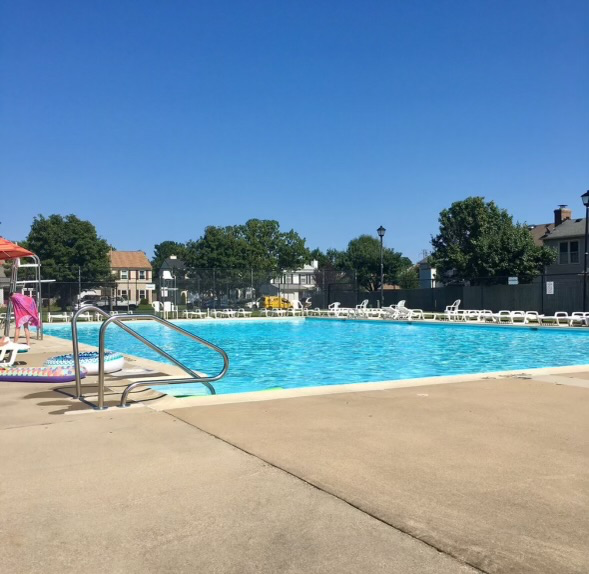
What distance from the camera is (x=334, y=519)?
306 centimetres

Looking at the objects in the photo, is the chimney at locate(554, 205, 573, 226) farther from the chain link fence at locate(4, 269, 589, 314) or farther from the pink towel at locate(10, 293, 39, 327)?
the pink towel at locate(10, 293, 39, 327)

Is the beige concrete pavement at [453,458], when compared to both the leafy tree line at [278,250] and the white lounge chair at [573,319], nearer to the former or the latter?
the white lounge chair at [573,319]

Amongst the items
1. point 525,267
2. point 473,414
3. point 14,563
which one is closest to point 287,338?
point 473,414

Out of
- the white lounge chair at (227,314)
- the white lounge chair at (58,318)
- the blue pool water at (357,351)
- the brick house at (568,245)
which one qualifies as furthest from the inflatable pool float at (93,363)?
the brick house at (568,245)

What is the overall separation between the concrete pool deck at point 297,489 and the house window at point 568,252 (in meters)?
39.9

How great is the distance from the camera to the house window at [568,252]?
41.8 metres

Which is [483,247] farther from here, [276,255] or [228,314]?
[276,255]

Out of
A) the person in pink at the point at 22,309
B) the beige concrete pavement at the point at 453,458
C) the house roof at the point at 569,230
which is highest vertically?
the house roof at the point at 569,230

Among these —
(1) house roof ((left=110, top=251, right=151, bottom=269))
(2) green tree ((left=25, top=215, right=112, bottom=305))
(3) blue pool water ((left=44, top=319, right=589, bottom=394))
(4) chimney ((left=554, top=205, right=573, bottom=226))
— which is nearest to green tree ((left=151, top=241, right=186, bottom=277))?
(1) house roof ((left=110, top=251, right=151, bottom=269))

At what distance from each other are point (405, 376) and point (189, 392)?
4821mm

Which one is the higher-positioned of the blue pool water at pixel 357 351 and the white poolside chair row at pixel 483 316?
the white poolside chair row at pixel 483 316

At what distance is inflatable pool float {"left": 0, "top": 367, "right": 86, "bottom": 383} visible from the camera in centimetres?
800

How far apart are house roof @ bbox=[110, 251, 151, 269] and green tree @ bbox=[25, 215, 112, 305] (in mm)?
24299

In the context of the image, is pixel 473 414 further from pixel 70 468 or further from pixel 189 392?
pixel 189 392
